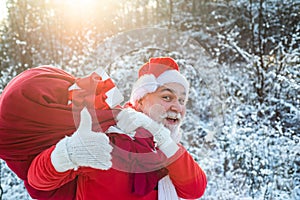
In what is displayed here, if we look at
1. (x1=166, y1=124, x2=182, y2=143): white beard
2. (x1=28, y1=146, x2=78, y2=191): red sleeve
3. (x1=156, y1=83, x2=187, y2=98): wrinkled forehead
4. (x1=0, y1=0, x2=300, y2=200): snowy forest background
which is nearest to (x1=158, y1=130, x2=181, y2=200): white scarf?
(x1=166, y1=124, x2=182, y2=143): white beard

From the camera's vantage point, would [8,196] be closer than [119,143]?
No

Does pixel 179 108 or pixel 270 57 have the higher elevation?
pixel 179 108

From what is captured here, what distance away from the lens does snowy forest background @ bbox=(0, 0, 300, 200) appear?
1.73 meters

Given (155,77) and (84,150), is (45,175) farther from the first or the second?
(155,77)

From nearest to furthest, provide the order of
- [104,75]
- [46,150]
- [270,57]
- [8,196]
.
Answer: [46,150]
[104,75]
[8,196]
[270,57]

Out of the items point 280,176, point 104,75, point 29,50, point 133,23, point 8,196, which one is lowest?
point 8,196

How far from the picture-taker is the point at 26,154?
95 centimetres

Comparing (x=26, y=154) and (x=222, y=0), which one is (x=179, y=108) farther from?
(x=222, y=0)

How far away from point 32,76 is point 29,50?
4.91 m

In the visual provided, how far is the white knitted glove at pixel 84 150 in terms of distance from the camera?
80 centimetres

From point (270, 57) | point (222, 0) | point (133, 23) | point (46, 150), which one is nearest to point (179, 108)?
point (46, 150)

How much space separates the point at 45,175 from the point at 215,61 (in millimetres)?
3742

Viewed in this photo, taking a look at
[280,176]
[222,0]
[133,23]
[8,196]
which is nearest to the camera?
[280,176]

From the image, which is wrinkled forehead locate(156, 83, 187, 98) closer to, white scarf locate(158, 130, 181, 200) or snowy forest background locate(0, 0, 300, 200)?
white scarf locate(158, 130, 181, 200)
